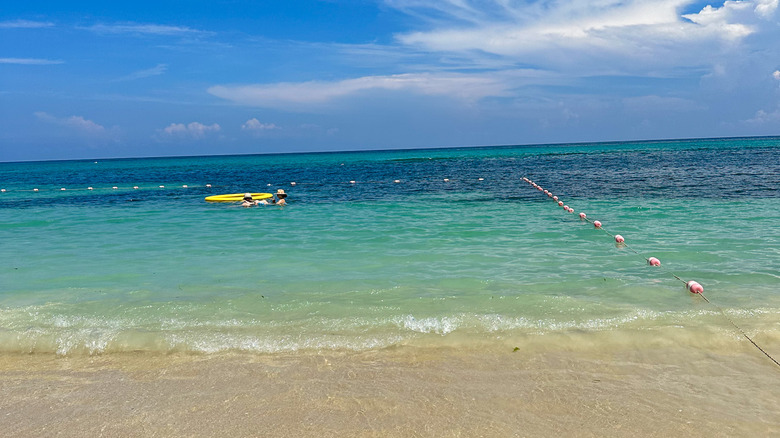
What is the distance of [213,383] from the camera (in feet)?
17.5

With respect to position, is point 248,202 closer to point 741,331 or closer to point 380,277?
point 380,277

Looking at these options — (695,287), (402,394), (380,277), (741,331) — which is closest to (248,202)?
(380,277)

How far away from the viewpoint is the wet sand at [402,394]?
14.5 ft

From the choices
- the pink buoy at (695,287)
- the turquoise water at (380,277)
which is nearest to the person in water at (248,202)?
the turquoise water at (380,277)

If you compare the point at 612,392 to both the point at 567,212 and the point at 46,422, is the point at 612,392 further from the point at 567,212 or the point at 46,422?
the point at 567,212

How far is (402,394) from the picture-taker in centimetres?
494

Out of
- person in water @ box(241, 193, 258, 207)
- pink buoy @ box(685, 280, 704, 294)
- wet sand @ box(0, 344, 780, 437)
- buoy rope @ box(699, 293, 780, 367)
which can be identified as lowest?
wet sand @ box(0, 344, 780, 437)

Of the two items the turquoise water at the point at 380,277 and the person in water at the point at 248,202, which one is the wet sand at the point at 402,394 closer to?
the turquoise water at the point at 380,277

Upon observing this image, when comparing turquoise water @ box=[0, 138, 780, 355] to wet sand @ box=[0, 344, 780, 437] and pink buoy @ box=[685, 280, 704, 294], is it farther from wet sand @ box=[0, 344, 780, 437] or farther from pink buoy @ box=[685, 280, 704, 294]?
wet sand @ box=[0, 344, 780, 437]

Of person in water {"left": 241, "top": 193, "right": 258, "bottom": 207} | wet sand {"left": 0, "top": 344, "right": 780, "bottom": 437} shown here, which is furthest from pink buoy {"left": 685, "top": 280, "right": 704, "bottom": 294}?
person in water {"left": 241, "top": 193, "right": 258, "bottom": 207}

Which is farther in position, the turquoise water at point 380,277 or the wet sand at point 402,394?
the turquoise water at point 380,277

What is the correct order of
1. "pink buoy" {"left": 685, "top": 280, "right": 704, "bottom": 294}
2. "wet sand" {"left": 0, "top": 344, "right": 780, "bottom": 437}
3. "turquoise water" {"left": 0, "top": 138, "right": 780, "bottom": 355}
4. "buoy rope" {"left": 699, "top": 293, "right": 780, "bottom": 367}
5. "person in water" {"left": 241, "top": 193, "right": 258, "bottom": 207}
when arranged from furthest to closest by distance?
"person in water" {"left": 241, "top": 193, "right": 258, "bottom": 207}
"pink buoy" {"left": 685, "top": 280, "right": 704, "bottom": 294}
"turquoise water" {"left": 0, "top": 138, "right": 780, "bottom": 355}
"buoy rope" {"left": 699, "top": 293, "right": 780, "bottom": 367}
"wet sand" {"left": 0, "top": 344, "right": 780, "bottom": 437}

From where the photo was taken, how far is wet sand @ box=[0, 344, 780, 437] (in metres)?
4.41

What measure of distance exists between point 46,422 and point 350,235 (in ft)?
31.3
